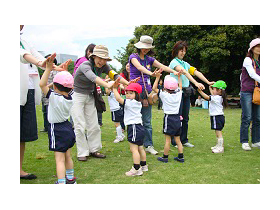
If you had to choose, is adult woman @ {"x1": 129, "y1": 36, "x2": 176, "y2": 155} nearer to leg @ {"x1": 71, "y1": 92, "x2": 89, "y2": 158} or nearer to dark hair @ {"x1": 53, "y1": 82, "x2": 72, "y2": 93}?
leg @ {"x1": 71, "y1": 92, "x2": 89, "y2": 158}

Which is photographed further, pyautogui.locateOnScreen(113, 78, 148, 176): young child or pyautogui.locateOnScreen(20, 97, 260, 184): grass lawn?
pyautogui.locateOnScreen(113, 78, 148, 176): young child

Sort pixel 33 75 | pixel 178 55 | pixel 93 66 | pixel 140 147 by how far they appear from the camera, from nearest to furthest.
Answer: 1. pixel 33 75
2. pixel 140 147
3. pixel 93 66
4. pixel 178 55

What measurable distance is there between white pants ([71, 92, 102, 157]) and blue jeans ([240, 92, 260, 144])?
328cm

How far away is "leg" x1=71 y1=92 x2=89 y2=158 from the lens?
17.5 feet

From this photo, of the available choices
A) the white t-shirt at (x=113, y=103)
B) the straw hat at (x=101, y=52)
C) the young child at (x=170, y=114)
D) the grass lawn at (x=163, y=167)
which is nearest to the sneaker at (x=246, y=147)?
the grass lawn at (x=163, y=167)

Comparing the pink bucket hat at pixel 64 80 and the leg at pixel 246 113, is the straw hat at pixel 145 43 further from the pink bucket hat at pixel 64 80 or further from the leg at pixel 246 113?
the leg at pixel 246 113

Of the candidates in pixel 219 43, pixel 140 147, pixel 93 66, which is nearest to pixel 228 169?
pixel 140 147

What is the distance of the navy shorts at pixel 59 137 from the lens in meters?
→ 3.87

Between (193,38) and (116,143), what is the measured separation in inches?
500

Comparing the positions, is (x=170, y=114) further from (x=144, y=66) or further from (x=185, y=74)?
(x=144, y=66)

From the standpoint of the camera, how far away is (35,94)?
443 centimetres

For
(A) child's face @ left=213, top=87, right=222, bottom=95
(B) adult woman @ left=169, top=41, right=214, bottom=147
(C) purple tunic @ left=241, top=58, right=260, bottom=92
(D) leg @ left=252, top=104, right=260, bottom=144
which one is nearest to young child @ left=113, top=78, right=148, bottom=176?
(B) adult woman @ left=169, top=41, right=214, bottom=147

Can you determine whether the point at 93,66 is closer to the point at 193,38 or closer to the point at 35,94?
the point at 35,94

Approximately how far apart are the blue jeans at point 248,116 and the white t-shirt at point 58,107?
4032mm
